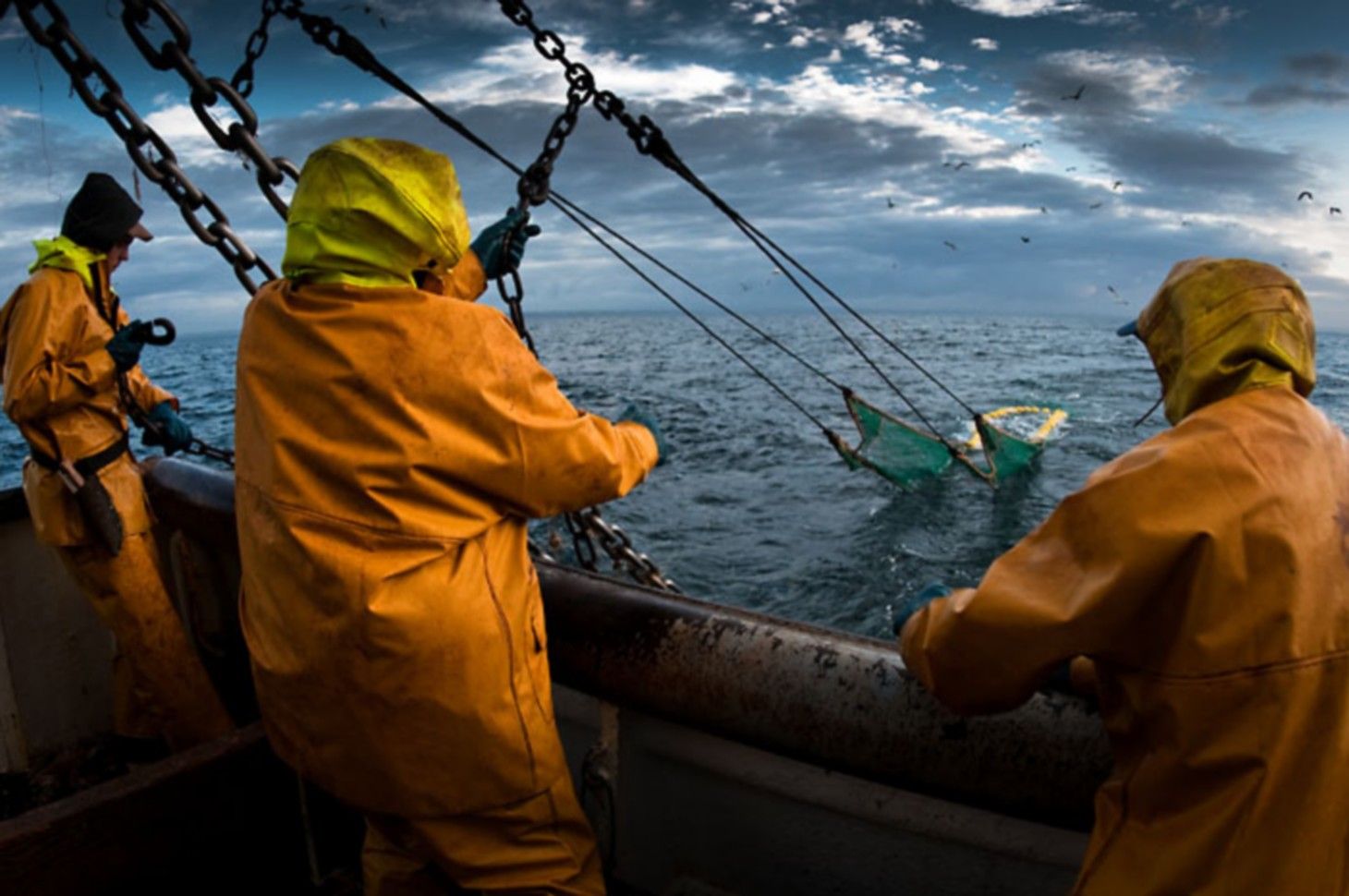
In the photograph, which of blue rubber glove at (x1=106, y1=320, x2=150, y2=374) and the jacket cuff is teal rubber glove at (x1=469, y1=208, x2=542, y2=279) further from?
the jacket cuff

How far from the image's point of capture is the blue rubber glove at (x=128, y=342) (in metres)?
3.62

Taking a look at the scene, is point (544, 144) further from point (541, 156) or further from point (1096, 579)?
point (1096, 579)

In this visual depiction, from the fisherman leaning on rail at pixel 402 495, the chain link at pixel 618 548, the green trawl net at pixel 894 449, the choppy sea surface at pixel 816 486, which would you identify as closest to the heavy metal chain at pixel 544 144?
the chain link at pixel 618 548

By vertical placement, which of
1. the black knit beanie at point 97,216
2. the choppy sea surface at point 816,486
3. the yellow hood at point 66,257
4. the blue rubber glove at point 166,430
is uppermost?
the black knit beanie at point 97,216

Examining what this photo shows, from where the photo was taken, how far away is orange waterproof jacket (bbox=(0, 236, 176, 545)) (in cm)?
347

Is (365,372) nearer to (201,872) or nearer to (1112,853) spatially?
(1112,853)

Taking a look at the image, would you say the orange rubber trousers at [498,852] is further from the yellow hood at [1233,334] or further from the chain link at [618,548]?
the yellow hood at [1233,334]

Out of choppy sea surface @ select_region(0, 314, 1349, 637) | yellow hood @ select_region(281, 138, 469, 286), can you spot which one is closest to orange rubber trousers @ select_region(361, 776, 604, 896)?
yellow hood @ select_region(281, 138, 469, 286)

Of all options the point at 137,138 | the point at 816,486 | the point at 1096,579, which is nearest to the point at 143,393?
the point at 137,138

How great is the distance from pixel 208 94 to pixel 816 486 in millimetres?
14950

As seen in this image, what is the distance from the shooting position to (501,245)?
2459mm

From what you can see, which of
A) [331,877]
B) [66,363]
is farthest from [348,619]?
[66,363]

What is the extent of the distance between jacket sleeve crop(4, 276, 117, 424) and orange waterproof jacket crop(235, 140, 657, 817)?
7.01 feet

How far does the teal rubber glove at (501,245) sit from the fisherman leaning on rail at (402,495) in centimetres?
48
